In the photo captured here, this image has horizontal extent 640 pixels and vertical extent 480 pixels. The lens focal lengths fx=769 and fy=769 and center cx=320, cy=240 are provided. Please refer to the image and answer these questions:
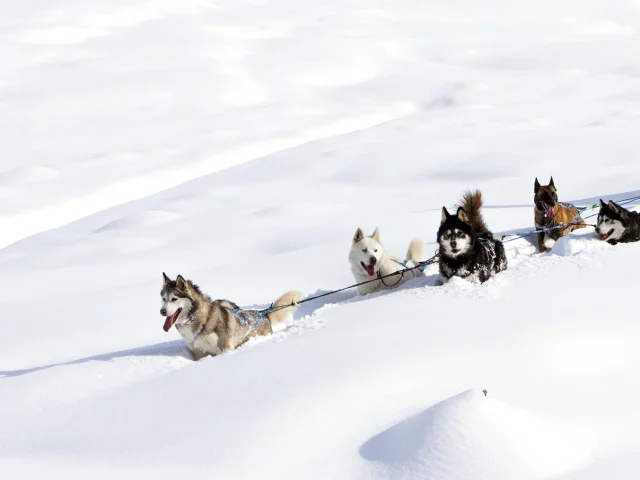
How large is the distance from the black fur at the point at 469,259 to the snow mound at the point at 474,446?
164 centimetres

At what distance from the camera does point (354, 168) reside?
12859 mm

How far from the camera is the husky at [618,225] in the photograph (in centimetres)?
523

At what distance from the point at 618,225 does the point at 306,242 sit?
385cm

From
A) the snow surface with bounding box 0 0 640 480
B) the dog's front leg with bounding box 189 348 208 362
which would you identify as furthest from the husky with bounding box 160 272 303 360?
the snow surface with bounding box 0 0 640 480

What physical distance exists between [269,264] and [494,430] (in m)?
4.75

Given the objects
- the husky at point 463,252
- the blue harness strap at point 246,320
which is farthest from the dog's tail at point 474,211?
the blue harness strap at point 246,320

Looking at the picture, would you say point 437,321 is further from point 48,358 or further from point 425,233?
point 425,233

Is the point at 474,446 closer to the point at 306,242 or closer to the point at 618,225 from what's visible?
the point at 618,225

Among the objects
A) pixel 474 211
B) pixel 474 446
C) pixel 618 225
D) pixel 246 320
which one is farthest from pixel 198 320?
pixel 618 225

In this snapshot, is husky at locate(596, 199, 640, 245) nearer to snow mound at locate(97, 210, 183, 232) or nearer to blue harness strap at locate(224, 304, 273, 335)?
blue harness strap at locate(224, 304, 273, 335)

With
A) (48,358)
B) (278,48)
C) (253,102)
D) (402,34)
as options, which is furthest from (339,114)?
(48,358)

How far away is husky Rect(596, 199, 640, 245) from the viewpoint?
5227 millimetres

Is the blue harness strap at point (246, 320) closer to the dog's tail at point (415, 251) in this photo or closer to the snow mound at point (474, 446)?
the snow mound at point (474, 446)

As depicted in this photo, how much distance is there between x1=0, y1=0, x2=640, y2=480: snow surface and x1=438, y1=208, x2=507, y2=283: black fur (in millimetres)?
157
